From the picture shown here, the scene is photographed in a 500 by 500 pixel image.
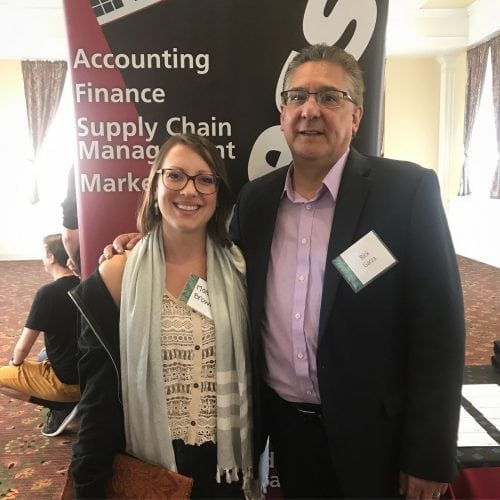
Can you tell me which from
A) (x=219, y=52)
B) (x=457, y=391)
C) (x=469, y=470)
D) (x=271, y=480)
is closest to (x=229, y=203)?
(x=219, y=52)

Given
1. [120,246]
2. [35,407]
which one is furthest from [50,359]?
[120,246]

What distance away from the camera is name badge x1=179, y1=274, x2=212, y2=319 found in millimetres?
1349

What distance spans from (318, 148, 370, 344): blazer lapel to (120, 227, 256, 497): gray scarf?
0.89ft

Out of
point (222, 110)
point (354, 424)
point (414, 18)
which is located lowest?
point (354, 424)

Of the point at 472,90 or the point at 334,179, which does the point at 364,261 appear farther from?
the point at 472,90

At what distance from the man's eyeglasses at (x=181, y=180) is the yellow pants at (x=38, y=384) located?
6.07 ft

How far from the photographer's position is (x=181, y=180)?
135cm

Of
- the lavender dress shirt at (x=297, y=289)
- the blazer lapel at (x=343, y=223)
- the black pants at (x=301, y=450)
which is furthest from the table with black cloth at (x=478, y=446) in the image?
the blazer lapel at (x=343, y=223)

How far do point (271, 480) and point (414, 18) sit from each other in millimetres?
7606

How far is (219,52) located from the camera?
1.75m

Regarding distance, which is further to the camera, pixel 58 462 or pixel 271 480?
pixel 58 462

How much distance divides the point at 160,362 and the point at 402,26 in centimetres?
779

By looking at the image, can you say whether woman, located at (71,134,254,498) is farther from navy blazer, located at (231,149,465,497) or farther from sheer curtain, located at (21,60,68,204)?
sheer curtain, located at (21,60,68,204)

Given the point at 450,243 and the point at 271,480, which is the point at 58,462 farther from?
the point at 450,243
